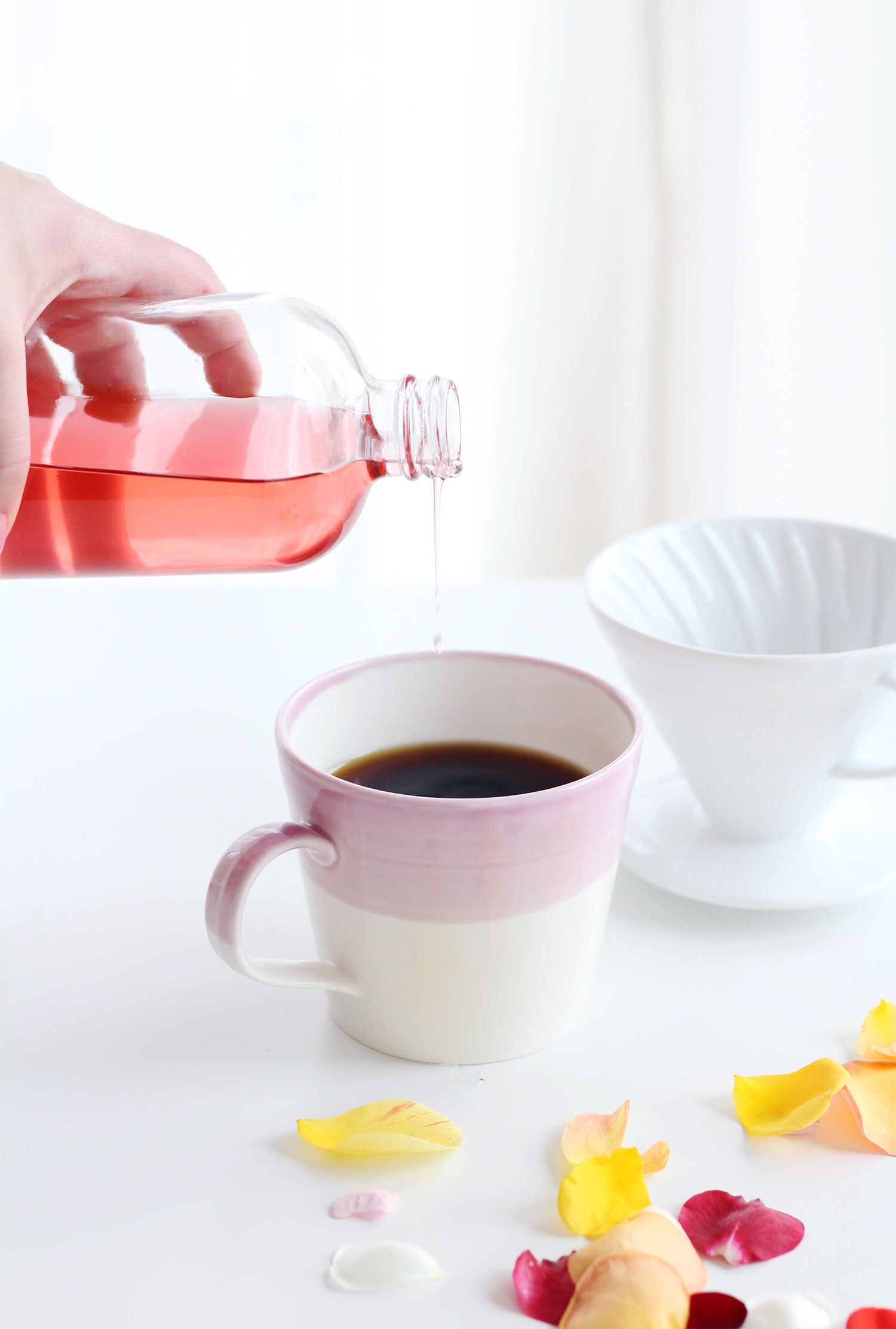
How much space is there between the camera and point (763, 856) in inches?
24.4

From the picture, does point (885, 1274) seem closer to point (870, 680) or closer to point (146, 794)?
point (870, 680)

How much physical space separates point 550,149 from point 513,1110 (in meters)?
1.58

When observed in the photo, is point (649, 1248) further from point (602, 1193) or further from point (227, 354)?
point (227, 354)

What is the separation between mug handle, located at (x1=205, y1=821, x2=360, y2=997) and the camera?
0.46 metres

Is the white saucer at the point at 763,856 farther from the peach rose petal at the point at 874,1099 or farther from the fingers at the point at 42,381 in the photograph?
the fingers at the point at 42,381

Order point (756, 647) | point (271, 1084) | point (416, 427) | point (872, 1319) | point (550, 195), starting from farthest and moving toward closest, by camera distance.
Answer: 1. point (550, 195)
2. point (756, 647)
3. point (416, 427)
4. point (271, 1084)
5. point (872, 1319)

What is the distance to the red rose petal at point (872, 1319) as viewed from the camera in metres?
0.36

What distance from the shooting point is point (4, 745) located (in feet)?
2.55

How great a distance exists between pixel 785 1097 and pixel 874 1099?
3cm

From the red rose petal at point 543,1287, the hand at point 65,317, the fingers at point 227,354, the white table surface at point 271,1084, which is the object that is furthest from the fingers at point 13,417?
the red rose petal at point 543,1287

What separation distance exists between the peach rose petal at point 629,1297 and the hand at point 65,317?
0.34 meters

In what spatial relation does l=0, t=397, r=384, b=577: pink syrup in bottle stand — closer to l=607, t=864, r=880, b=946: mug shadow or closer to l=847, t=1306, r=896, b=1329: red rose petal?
l=607, t=864, r=880, b=946: mug shadow

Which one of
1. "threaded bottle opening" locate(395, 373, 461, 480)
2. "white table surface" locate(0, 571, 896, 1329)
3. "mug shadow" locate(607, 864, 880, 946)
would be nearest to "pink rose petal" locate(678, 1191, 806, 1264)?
"white table surface" locate(0, 571, 896, 1329)

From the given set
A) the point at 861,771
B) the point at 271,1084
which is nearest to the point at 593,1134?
the point at 271,1084
